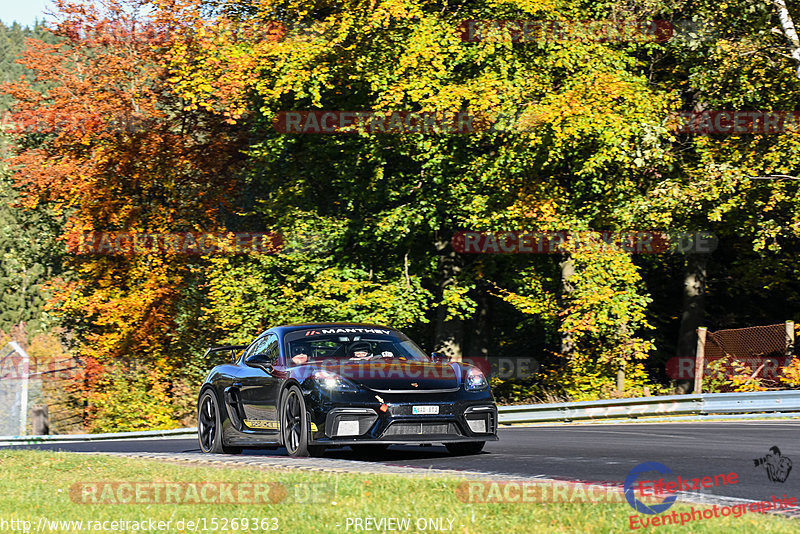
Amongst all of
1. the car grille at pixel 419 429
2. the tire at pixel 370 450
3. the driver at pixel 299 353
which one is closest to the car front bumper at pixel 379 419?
the car grille at pixel 419 429

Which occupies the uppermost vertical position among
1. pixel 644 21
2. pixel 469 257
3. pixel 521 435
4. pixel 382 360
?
pixel 644 21

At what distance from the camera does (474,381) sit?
11891 mm

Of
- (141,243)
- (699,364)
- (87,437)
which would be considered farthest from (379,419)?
(141,243)

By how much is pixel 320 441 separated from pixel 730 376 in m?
14.3

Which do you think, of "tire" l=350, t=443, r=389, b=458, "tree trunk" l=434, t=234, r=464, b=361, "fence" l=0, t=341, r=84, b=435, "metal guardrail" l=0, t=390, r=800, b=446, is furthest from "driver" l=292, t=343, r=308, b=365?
→ "fence" l=0, t=341, r=84, b=435

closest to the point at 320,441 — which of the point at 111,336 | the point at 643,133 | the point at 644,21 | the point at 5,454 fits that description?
the point at 5,454

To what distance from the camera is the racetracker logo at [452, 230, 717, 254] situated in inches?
1109

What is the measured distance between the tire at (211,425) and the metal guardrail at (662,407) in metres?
9.42

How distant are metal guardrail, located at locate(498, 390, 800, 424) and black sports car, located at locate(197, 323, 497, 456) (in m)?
8.40

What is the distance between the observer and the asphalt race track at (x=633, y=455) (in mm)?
9601

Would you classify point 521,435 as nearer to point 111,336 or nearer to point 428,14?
point 428,14

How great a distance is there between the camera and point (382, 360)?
12.3 m

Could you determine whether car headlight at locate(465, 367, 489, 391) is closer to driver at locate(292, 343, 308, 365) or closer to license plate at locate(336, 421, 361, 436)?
license plate at locate(336, 421, 361, 436)

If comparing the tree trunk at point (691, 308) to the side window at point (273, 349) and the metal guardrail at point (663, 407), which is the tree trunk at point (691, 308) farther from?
the side window at point (273, 349)
